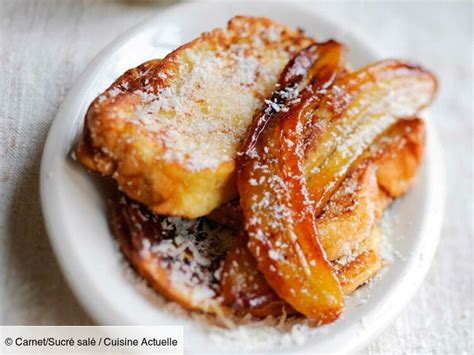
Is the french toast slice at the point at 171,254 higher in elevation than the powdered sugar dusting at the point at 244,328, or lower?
higher

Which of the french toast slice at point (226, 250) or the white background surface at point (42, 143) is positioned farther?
the white background surface at point (42, 143)

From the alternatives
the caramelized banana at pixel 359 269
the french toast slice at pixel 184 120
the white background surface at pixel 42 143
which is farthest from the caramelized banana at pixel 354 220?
the white background surface at pixel 42 143

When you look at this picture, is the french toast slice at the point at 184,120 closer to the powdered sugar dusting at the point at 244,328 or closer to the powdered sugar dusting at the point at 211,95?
the powdered sugar dusting at the point at 211,95

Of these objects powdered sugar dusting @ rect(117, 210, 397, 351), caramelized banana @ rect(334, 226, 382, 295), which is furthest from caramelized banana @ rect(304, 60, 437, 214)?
powdered sugar dusting @ rect(117, 210, 397, 351)

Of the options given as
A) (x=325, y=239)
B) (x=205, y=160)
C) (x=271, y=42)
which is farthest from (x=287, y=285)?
(x=271, y=42)

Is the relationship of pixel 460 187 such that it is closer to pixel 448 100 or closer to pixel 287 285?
pixel 448 100

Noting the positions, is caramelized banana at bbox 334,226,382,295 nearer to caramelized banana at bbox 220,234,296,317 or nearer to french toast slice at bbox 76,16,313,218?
caramelized banana at bbox 220,234,296,317

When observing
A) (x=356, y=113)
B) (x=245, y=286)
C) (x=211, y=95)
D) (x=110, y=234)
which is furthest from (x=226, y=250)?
(x=356, y=113)
